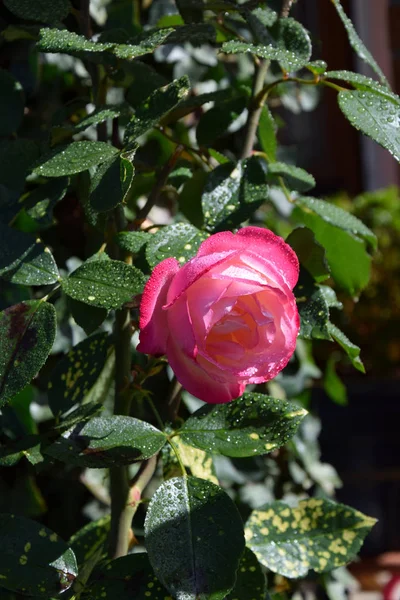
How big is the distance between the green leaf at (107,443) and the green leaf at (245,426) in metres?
0.03

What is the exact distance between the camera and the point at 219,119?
868 millimetres

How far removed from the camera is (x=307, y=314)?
0.70m

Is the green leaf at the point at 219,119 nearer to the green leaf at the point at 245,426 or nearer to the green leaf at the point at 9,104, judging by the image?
the green leaf at the point at 9,104

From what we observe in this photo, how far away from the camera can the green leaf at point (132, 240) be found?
0.65 m

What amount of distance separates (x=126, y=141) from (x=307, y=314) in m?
0.24

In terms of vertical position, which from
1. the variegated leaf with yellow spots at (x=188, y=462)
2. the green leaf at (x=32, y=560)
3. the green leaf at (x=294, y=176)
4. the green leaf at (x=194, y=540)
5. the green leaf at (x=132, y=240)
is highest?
the green leaf at (x=132, y=240)

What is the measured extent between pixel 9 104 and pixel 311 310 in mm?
421

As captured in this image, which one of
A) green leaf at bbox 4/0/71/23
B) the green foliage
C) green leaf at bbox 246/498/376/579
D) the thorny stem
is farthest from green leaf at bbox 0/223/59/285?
green leaf at bbox 246/498/376/579

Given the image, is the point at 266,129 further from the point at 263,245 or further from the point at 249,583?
the point at 249,583

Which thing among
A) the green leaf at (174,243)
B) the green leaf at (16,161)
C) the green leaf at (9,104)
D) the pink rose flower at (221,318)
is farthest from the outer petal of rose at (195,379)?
the green leaf at (9,104)

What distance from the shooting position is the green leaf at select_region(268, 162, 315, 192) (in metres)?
0.81

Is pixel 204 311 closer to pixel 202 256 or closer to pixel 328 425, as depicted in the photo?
pixel 202 256

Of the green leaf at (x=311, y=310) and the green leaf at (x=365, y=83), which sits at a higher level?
the green leaf at (x=365, y=83)

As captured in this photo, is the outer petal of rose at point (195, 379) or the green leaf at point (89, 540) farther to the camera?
the green leaf at point (89, 540)
